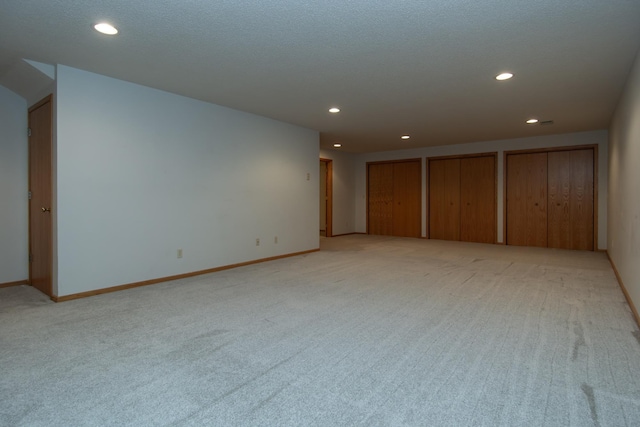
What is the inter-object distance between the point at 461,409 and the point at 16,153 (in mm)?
5282

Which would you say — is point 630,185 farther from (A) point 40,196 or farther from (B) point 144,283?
(A) point 40,196

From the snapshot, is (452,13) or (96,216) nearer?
(452,13)

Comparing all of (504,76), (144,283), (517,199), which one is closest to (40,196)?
(144,283)

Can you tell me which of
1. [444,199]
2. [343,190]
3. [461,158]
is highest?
[461,158]

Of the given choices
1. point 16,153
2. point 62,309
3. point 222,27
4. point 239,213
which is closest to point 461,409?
point 222,27

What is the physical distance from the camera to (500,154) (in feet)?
25.9

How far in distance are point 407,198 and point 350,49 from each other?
21.7 ft

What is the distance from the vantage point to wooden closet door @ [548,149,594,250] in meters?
7.00

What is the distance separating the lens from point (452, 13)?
2523 mm

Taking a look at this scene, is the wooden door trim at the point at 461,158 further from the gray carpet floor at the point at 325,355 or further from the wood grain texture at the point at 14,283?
the wood grain texture at the point at 14,283

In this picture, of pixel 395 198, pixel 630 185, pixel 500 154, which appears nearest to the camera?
pixel 630 185

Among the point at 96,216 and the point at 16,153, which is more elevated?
the point at 16,153

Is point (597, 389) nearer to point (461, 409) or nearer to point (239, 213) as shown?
point (461, 409)

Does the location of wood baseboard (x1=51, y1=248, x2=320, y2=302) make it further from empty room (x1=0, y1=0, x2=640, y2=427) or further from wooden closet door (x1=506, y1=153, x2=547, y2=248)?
wooden closet door (x1=506, y1=153, x2=547, y2=248)
